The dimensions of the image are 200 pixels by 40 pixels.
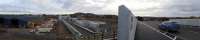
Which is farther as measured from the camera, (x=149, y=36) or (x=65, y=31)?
(x=65, y=31)

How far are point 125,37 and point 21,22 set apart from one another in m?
53.0

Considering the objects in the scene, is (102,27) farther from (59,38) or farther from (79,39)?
(79,39)

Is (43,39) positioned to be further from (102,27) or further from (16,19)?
(16,19)

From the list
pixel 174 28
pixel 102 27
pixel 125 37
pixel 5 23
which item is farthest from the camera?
pixel 5 23

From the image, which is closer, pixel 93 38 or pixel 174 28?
pixel 93 38

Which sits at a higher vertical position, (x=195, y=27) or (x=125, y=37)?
(x=125, y=37)

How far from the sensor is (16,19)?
203ft

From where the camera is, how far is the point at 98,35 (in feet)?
62.7

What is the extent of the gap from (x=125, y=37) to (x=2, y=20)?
5308 centimetres

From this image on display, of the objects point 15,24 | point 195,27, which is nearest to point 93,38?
point 195,27

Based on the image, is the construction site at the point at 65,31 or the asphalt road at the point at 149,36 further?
the asphalt road at the point at 149,36

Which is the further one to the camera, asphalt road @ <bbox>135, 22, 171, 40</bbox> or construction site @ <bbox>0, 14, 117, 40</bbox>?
asphalt road @ <bbox>135, 22, 171, 40</bbox>

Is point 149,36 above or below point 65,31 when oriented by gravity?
above

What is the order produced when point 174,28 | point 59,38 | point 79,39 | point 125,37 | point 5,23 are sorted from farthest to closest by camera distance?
point 5,23 < point 174,28 < point 59,38 < point 79,39 < point 125,37
